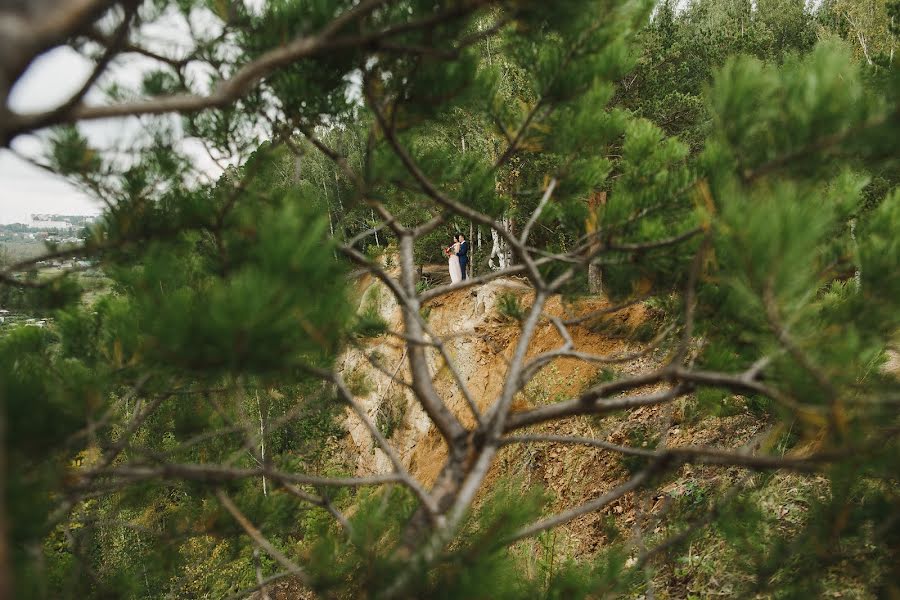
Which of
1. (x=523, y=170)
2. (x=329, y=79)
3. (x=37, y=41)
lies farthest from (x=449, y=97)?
(x=523, y=170)

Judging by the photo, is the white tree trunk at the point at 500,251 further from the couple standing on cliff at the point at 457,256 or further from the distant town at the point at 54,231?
the distant town at the point at 54,231

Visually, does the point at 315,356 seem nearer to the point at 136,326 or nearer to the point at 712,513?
the point at 136,326

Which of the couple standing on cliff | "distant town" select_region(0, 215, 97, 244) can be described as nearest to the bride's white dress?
the couple standing on cliff

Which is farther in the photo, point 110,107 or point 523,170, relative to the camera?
point 523,170

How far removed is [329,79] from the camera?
4.87 ft

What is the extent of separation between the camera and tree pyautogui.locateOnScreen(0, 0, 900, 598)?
3.34ft

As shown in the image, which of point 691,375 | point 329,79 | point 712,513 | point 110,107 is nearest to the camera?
point 110,107

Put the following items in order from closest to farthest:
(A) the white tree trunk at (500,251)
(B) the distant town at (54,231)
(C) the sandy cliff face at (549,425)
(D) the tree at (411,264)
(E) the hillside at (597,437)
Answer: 1. (D) the tree at (411,264)
2. (B) the distant town at (54,231)
3. (E) the hillside at (597,437)
4. (C) the sandy cliff face at (549,425)
5. (A) the white tree trunk at (500,251)

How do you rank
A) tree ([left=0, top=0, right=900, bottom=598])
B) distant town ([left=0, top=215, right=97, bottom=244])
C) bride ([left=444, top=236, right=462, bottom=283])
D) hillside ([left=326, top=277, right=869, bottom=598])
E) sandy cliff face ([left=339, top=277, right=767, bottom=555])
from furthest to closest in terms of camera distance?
1. bride ([left=444, top=236, right=462, bottom=283])
2. sandy cliff face ([left=339, top=277, right=767, bottom=555])
3. hillside ([left=326, top=277, right=869, bottom=598])
4. distant town ([left=0, top=215, right=97, bottom=244])
5. tree ([left=0, top=0, right=900, bottom=598])

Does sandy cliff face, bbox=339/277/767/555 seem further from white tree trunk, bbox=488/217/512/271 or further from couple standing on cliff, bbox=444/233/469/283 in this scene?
white tree trunk, bbox=488/217/512/271

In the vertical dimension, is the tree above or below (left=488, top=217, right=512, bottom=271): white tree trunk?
above

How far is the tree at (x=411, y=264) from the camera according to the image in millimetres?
1018

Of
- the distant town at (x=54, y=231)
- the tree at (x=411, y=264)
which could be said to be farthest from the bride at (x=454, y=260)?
the distant town at (x=54, y=231)

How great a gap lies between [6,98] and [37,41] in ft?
0.34
